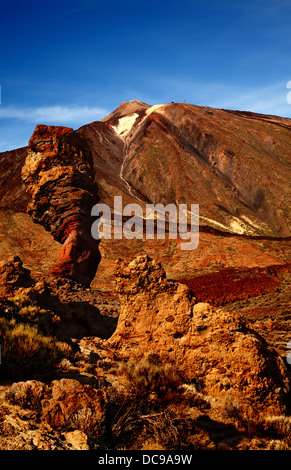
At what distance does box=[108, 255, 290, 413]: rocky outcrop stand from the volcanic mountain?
88.2 feet

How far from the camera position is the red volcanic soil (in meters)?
20.3

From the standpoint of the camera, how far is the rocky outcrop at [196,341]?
4734 mm

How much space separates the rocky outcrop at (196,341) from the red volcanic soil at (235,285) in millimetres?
13315

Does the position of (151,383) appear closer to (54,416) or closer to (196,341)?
(196,341)

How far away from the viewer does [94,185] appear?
19500mm

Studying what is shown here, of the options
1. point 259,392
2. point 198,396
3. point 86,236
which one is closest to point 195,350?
point 198,396

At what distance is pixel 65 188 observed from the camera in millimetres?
18234

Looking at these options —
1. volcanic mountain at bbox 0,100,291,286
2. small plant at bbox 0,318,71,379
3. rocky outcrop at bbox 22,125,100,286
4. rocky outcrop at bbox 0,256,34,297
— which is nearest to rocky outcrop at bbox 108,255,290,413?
Answer: small plant at bbox 0,318,71,379

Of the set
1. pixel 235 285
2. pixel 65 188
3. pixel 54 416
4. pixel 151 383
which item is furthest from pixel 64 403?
pixel 235 285

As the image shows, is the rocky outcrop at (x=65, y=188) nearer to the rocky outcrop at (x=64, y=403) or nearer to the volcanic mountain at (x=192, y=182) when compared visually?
the rocky outcrop at (x=64, y=403)

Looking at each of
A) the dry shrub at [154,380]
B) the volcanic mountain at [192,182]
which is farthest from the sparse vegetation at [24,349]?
the volcanic mountain at [192,182]

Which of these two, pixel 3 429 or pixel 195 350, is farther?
pixel 195 350

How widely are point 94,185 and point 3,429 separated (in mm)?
17182

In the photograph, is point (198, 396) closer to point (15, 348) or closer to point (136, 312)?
point (136, 312)
